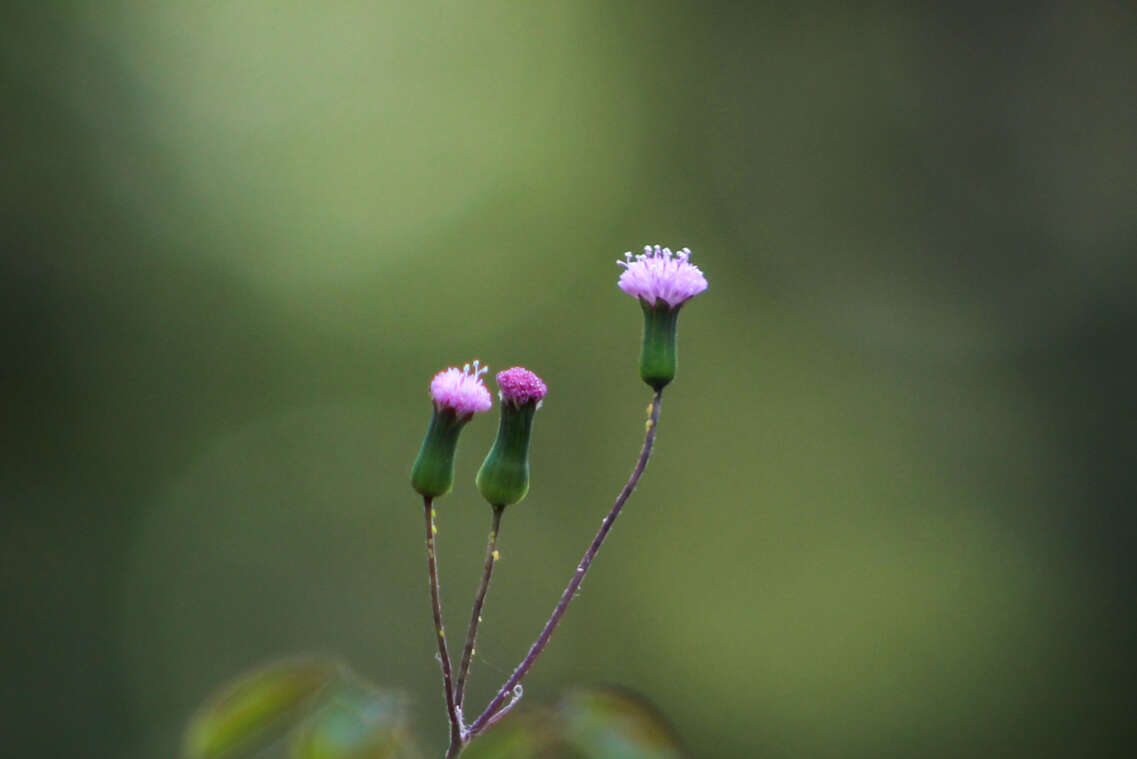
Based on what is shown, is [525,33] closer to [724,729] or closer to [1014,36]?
[1014,36]

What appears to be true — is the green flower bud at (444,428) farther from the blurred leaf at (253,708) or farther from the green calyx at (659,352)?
the blurred leaf at (253,708)

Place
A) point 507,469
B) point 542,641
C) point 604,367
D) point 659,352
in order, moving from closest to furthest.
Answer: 1. point 542,641
2. point 507,469
3. point 659,352
4. point 604,367

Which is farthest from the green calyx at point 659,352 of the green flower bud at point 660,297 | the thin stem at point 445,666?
the thin stem at point 445,666

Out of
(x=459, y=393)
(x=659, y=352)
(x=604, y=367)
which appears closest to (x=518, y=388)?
(x=459, y=393)

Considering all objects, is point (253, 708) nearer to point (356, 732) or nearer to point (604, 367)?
point (356, 732)

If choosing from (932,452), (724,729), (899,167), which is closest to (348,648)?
(724,729)

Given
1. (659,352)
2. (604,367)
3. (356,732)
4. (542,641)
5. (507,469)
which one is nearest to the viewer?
(356,732)

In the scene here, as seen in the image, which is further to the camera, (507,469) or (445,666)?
(507,469)
